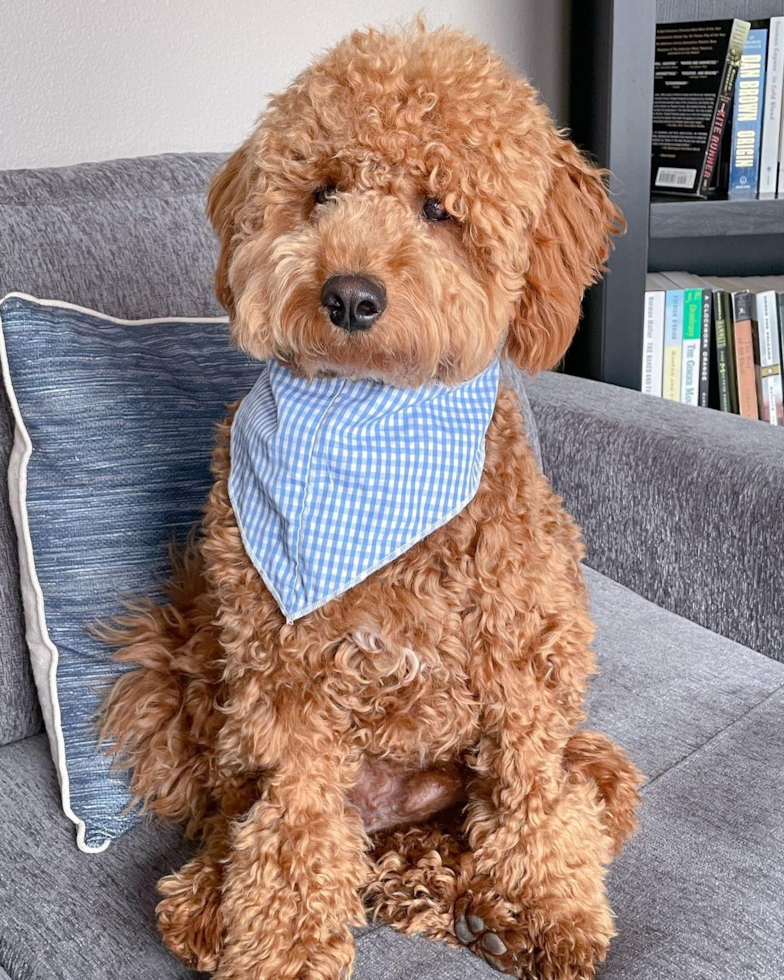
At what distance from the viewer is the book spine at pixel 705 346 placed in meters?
2.21

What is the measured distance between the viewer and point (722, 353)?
224cm

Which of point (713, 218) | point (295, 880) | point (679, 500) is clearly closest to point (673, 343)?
point (713, 218)

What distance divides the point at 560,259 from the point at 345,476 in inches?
11.9

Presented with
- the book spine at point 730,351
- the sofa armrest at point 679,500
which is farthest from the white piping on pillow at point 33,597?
the book spine at point 730,351

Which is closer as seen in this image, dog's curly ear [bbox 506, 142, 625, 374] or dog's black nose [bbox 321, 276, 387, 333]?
dog's black nose [bbox 321, 276, 387, 333]

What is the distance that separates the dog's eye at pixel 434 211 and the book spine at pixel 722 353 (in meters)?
1.36

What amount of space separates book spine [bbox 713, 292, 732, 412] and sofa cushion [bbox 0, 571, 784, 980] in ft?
2.91

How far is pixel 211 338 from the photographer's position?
1393 millimetres

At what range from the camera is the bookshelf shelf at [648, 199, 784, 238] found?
206 cm

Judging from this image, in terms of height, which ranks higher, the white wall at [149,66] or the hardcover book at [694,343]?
the white wall at [149,66]

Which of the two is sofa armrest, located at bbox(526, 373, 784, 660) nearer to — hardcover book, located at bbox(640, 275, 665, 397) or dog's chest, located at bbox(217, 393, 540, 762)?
hardcover book, located at bbox(640, 275, 665, 397)

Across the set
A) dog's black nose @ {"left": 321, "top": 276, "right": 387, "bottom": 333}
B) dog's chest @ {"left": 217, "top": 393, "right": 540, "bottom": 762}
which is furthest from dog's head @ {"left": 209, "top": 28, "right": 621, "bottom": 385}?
dog's chest @ {"left": 217, "top": 393, "right": 540, "bottom": 762}

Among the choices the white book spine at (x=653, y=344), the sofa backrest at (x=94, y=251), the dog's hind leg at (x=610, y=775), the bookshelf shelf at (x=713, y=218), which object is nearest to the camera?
the dog's hind leg at (x=610, y=775)

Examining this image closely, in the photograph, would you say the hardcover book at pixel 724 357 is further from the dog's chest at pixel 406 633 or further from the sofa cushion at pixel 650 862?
the dog's chest at pixel 406 633
